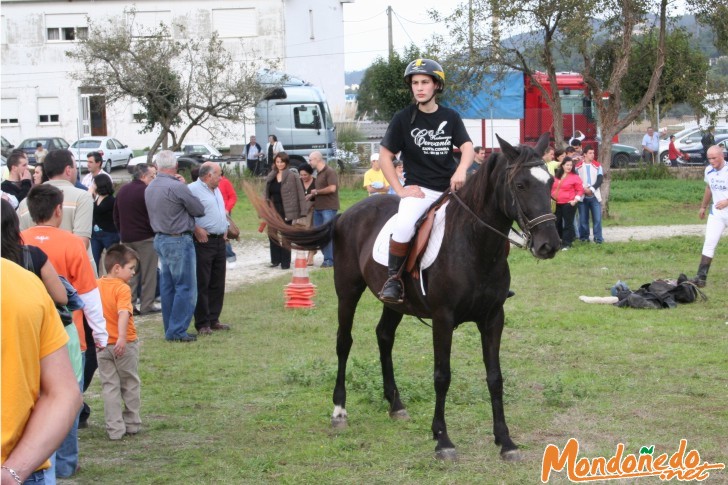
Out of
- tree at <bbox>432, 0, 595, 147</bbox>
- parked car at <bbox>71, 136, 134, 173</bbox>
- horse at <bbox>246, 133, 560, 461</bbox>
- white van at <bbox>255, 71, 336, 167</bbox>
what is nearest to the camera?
horse at <bbox>246, 133, 560, 461</bbox>

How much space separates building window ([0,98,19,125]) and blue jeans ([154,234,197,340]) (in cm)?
4428

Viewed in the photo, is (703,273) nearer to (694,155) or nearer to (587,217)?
(587,217)

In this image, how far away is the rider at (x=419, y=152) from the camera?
22.2 feet

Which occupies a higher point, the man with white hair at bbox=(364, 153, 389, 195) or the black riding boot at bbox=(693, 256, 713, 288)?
the man with white hair at bbox=(364, 153, 389, 195)

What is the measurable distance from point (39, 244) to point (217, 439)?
2.11 metres

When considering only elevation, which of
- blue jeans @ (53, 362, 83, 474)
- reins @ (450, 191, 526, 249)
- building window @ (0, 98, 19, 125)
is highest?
building window @ (0, 98, 19, 125)

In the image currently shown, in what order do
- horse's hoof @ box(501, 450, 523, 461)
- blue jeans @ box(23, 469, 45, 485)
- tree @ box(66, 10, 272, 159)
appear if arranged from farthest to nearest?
tree @ box(66, 10, 272, 159) → horse's hoof @ box(501, 450, 523, 461) → blue jeans @ box(23, 469, 45, 485)

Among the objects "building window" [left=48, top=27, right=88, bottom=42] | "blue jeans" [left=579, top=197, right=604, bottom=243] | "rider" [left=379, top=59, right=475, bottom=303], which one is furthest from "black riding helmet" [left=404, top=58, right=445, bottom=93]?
"building window" [left=48, top=27, right=88, bottom=42]

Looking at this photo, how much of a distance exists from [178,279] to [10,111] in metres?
45.4

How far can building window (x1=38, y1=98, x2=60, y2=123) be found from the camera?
2037 inches

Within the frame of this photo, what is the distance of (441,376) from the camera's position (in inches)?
259

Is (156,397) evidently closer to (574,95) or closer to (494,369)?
(494,369)

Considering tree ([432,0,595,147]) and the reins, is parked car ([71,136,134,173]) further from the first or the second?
the reins

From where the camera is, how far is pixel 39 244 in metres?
6.00
